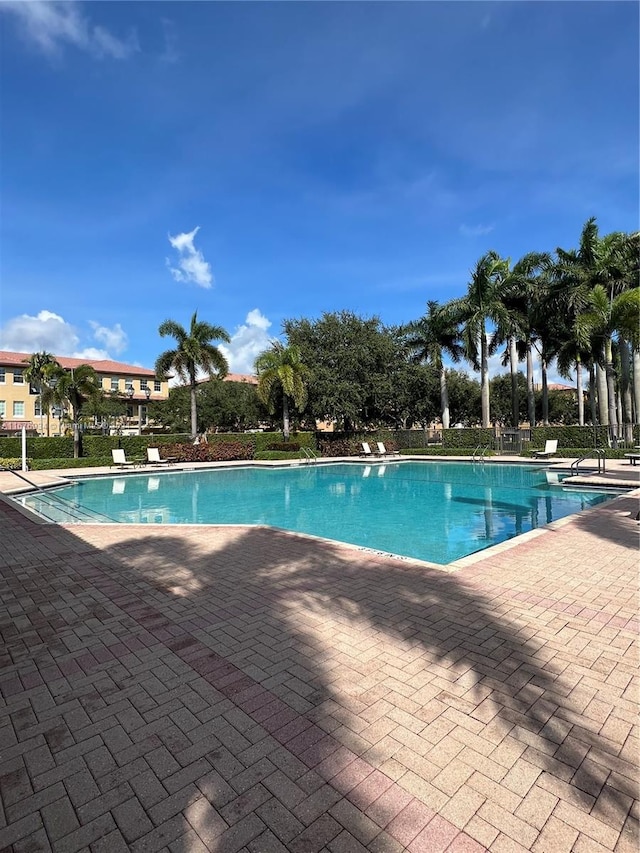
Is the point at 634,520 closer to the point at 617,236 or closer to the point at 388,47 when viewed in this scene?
the point at 388,47

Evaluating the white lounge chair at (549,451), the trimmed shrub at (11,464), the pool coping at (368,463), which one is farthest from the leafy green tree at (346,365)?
the trimmed shrub at (11,464)

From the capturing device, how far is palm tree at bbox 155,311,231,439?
2814cm

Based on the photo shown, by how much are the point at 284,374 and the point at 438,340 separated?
1271 centimetres

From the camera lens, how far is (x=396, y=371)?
110 ft

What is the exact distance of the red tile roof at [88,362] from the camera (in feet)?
163

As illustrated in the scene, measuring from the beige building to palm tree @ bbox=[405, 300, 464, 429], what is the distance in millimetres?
25984

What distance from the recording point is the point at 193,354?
92.2 feet

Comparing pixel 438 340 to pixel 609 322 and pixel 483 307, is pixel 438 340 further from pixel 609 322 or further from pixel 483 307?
pixel 609 322

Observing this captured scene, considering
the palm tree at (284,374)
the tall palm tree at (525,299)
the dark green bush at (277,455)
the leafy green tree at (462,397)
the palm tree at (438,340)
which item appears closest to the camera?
the dark green bush at (277,455)

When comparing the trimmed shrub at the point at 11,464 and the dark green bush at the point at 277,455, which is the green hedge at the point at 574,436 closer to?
the dark green bush at the point at 277,455

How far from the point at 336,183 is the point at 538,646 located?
17.5 m

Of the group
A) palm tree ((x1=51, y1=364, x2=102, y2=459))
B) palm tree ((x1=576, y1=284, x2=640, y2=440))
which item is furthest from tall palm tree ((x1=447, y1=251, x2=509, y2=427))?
palm tree ((x1=51, y1=364, x2=102, y2=459))

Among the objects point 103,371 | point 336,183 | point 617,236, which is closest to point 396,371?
point 617,236

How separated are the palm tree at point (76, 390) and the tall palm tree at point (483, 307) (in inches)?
916
